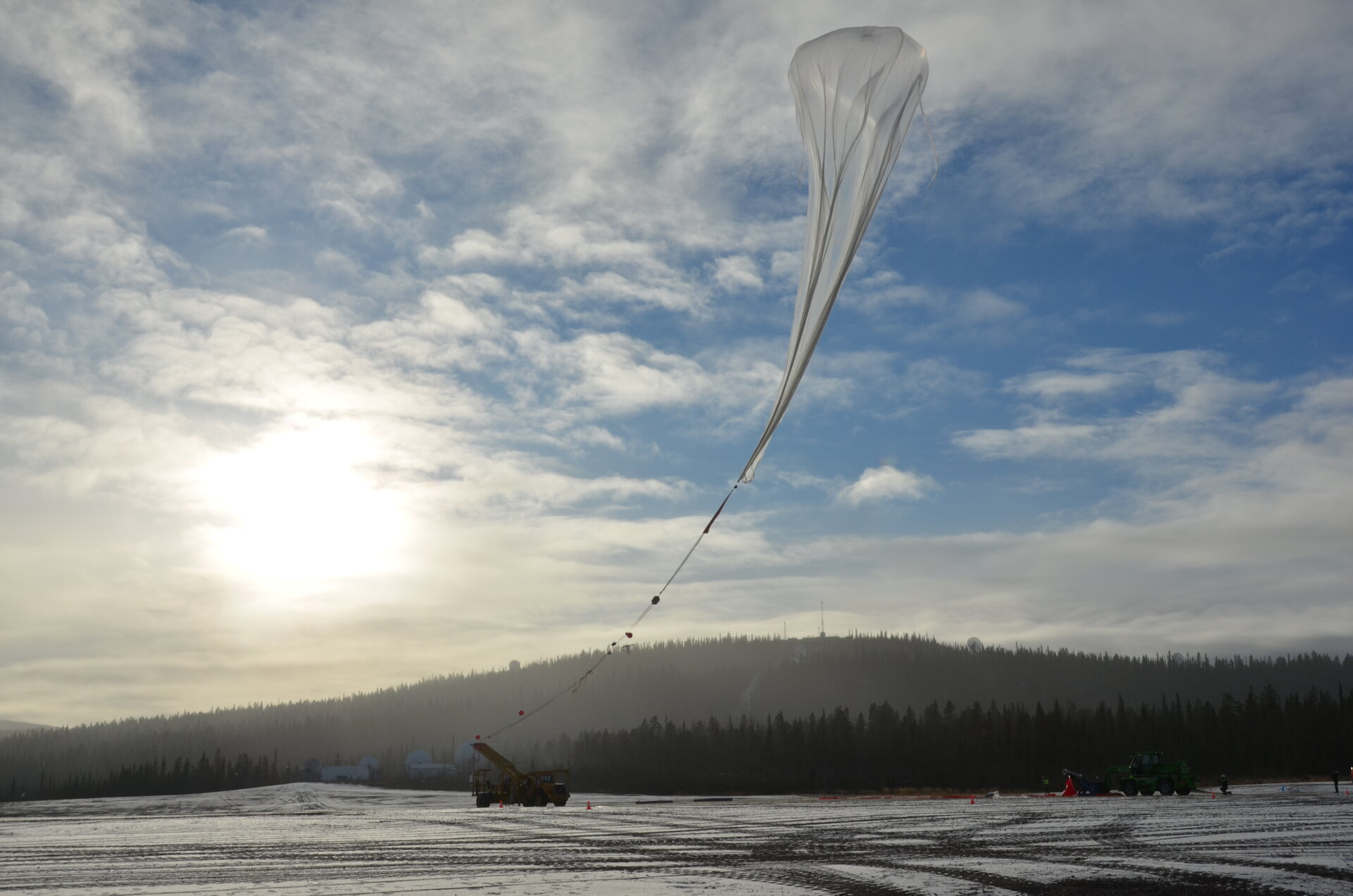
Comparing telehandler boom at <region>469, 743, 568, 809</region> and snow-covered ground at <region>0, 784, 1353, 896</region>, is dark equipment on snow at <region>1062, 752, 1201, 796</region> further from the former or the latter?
telehandler boom at <region>469, 743, 568, 809</region>

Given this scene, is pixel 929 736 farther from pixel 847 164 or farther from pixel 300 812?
pixel 847 164

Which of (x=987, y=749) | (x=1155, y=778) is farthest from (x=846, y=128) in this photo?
(x=987, y=749)

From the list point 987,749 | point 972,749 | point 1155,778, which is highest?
point 1155,778

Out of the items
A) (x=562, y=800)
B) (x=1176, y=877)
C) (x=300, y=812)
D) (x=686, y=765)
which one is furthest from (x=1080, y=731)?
(x=1176, y=877)

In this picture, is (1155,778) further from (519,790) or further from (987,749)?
(987,749)

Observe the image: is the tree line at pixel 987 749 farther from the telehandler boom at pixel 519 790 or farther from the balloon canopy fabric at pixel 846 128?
the balloon canopy fabric at pixel 846 128

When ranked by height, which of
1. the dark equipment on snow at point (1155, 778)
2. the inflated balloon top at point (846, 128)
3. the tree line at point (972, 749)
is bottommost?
the tree line at point (972, 749)

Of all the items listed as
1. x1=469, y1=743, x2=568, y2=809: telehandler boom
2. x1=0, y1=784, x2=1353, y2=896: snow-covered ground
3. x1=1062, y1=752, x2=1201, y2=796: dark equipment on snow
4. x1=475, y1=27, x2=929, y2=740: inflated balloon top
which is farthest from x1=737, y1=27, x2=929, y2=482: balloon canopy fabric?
x1=1062, y1=752, x2=1201, y2=796: dark equipment on snow

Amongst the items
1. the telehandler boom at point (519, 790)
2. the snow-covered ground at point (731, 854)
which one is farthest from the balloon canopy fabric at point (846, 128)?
the telehandler boom at point (519, 790)
